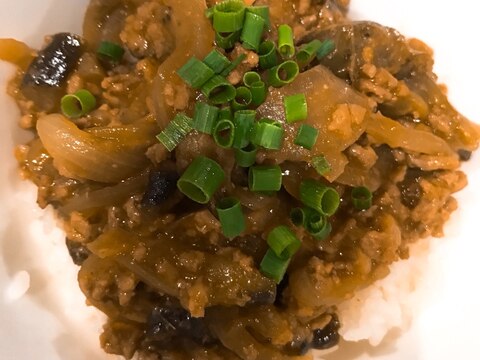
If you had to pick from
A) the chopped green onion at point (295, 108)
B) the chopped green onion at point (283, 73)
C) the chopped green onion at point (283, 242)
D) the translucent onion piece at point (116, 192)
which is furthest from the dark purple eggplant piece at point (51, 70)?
the chopped green onion at point (283, 242)

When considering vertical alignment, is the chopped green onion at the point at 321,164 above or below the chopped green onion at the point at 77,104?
above

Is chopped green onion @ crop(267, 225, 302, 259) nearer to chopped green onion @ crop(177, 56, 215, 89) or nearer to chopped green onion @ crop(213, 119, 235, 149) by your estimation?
chopped green onion @ crop(213, 119, 235, 149)

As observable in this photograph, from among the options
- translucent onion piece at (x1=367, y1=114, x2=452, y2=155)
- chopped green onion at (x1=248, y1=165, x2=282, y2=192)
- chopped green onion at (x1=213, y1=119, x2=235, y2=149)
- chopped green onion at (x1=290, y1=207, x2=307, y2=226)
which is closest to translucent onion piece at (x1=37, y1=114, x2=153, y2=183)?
chopped green onion at (x1=213, y1=119, x2=235, y2=149)

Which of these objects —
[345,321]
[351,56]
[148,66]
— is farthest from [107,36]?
[345,321]

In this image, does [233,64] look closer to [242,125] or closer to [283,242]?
[242,125]

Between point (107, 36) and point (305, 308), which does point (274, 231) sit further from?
point (107, 36)

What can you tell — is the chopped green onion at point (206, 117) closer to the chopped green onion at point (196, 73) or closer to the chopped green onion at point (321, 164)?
the chopped green onion at point (196, 73)
